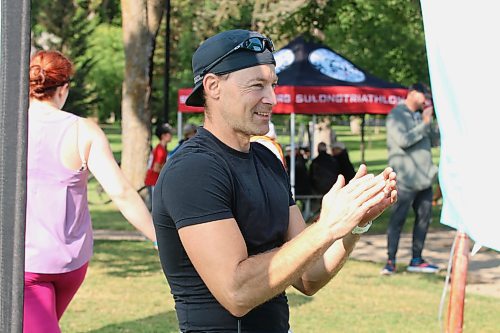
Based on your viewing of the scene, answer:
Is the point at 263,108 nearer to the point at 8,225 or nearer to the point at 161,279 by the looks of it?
the point at 8,225

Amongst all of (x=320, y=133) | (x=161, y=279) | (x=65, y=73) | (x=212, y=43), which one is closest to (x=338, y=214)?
(x=212, y=43)

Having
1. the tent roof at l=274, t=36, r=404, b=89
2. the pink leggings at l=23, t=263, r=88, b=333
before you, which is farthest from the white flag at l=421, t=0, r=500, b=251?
the tent roof at l=274, t=36, r=404, b=89

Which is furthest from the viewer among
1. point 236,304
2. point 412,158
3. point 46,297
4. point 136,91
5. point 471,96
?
point 136,91

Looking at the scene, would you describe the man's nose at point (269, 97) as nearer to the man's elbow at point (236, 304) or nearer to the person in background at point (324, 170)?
the man's elbow at point (236, 304)

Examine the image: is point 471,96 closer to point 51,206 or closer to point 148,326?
point 51,206

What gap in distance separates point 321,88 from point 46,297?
40.1 feet

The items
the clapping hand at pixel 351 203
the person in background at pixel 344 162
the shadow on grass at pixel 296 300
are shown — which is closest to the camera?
the clapping hand at pixel 351 203

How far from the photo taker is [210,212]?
289 cm

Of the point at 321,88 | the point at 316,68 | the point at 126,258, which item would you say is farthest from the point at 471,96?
the point at 316,68

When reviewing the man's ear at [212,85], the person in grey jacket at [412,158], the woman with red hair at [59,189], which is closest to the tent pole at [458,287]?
the woman with red hair at [59,189]

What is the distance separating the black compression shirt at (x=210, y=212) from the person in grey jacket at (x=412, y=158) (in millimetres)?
7848

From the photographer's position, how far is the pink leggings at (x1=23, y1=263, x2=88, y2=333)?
4.46 m

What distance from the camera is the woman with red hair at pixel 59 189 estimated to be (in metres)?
4.68

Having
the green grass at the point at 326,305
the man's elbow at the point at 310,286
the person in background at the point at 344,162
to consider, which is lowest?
the green grass at the point at 326,305
